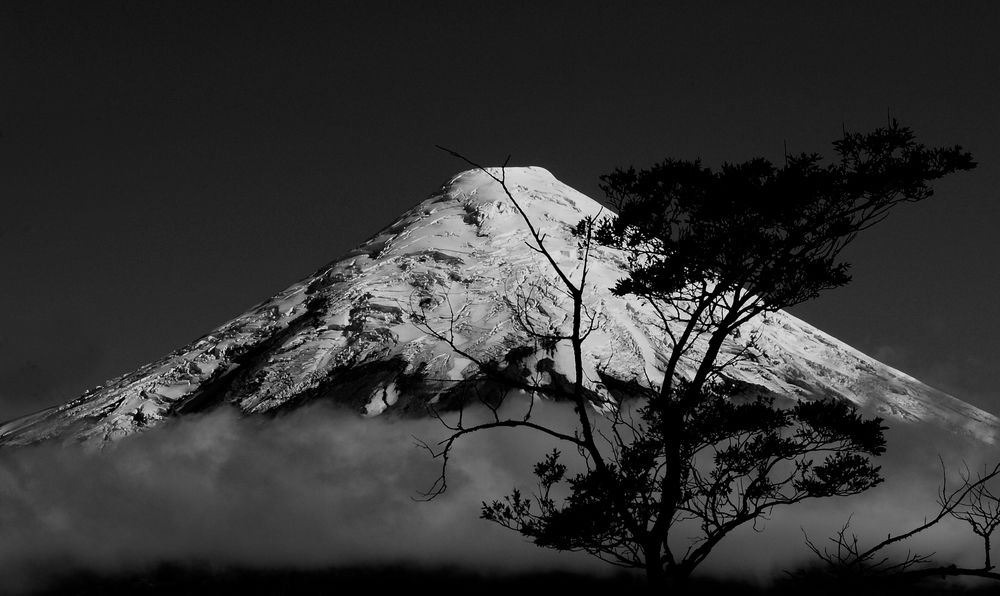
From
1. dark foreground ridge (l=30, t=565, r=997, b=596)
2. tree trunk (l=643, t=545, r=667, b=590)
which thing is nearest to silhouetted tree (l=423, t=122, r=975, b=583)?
tree trunk (l=643, t=545, r=667, b=590)

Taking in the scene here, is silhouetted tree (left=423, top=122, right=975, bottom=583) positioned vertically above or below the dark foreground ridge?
below

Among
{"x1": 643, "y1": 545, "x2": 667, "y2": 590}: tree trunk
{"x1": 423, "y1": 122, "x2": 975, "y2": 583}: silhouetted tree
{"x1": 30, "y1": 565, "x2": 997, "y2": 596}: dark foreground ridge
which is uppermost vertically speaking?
{"x1": 30, "y1": 565, "x2": 997, "y2": 596}: dark foreground ridge

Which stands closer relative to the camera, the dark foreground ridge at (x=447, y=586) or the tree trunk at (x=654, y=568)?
the tree trunk at (x=654, y=568)

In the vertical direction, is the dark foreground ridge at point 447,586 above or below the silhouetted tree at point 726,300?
above

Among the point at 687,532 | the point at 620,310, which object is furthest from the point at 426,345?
the point at 687,532

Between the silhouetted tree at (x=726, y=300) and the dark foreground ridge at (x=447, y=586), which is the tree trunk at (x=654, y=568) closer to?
the silhouetted tree at (x=726, y=300)

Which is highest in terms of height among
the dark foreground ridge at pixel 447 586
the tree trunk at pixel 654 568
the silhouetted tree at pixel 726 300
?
the dark foreground ridge at pixel 447 586

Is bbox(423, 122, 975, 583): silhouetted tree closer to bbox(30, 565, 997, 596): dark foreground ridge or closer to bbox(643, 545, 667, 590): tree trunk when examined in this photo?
bbox(643, 545, 667, 590): tree trunk

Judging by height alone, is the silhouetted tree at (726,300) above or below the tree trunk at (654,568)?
above

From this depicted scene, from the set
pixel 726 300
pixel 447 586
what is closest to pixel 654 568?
pixel 726 300

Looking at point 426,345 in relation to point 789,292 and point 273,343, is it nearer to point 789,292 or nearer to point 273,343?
point 273,343

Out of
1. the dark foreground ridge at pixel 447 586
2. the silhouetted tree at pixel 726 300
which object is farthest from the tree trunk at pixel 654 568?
the dark foreground ridge at pixel 447 586

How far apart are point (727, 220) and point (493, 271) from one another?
6921 inches

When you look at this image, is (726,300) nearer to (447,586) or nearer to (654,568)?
(654,568)
